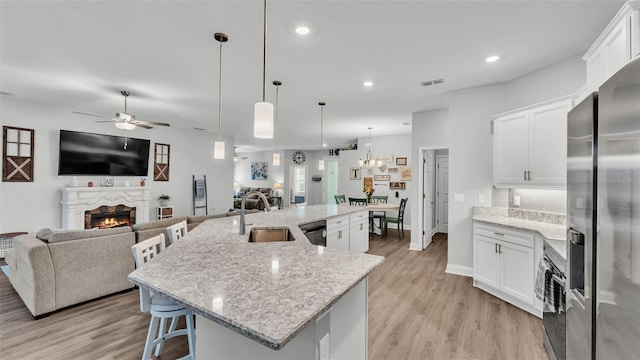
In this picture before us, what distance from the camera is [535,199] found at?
3.25 meters

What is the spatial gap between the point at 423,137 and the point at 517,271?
9.88 feet

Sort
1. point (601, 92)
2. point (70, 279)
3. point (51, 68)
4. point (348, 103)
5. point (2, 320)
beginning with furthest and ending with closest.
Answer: point (348, 103) < point (51, 68) < point (70, 279) < point (2, 320) < point (601, 92)

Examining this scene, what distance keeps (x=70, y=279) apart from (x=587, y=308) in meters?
4.36

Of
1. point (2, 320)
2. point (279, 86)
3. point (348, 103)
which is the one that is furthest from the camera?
point (348, 103)

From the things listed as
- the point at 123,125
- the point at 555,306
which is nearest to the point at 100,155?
the point at 123,125

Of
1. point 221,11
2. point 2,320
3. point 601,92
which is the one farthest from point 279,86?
point 2,320

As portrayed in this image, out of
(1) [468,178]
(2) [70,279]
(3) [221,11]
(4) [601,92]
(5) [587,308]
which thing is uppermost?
(3) [221,11]

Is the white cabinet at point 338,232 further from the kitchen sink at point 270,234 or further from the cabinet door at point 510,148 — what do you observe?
the cabinet door at point 510,148

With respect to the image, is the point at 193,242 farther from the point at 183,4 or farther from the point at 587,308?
the point at 587,308

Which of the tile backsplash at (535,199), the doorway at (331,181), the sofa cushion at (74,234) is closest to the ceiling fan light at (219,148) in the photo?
the sofa cushion at (74,234)

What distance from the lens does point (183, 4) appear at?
2055mm

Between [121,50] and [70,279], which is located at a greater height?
[121,50]

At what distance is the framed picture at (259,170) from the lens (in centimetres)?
1266

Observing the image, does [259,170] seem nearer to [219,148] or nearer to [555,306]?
[219,148]
